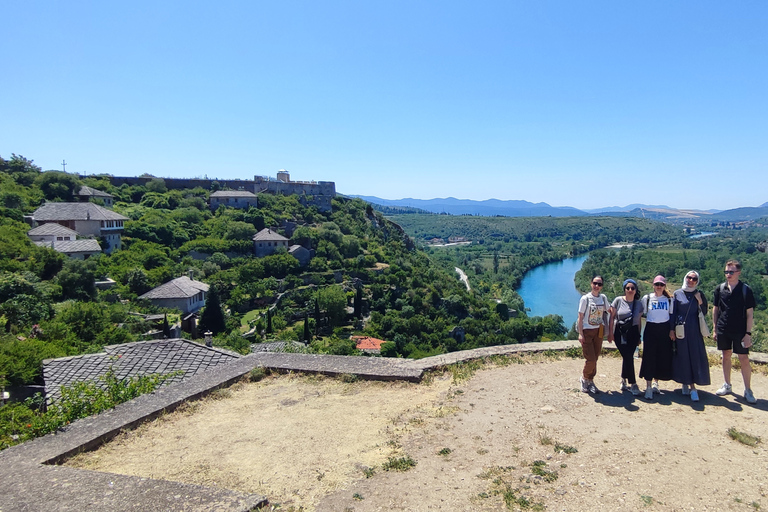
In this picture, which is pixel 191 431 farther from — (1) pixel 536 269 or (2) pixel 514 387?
(1) pixel 536 269

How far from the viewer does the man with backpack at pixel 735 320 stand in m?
5.19

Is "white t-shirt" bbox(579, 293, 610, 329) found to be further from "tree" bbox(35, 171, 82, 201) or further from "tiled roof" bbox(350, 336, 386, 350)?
"tree" bbox(35, 171, 82, 201)

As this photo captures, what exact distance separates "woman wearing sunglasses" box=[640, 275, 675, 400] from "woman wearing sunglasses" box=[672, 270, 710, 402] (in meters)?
0.09

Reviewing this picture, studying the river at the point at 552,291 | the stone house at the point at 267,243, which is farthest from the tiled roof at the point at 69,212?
the river at the point at 552,291

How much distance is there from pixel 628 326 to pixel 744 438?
1.54m

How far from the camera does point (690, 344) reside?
527cm

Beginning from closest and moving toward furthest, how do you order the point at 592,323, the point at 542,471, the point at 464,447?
the point at 542,471 → the point at 464,447 → the point at 592,323

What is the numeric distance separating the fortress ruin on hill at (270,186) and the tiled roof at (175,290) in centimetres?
3096

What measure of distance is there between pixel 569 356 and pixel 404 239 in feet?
200

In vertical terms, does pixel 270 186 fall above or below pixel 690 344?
above

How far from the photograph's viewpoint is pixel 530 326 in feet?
130

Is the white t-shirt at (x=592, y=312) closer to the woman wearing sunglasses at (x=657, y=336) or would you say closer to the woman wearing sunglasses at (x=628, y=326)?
the woman wearing sunglasses at (x=628, y=326)

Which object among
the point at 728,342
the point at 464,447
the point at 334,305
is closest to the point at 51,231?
the point at 334,305

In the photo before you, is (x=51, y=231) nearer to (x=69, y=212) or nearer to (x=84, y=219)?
(x=84, y=219)
